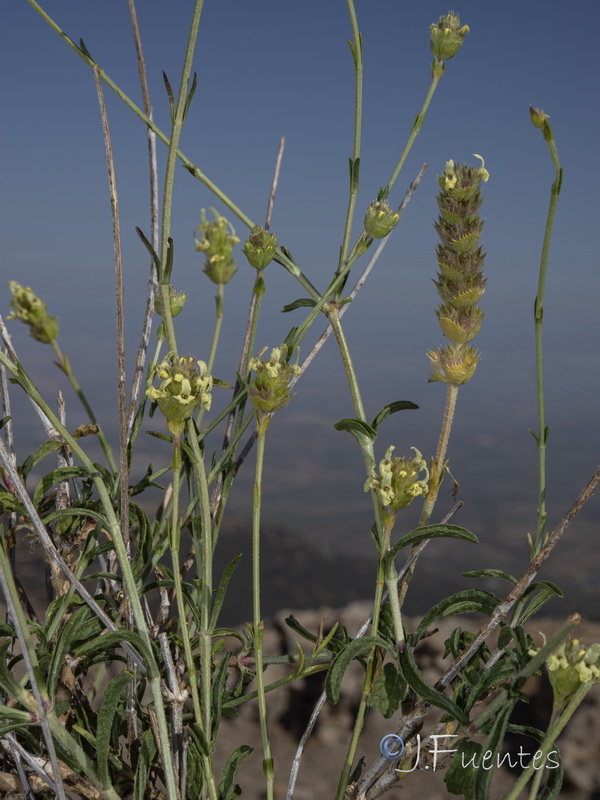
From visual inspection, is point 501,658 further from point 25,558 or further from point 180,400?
point 25,558

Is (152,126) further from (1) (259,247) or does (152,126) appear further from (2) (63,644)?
(2) (63,644)

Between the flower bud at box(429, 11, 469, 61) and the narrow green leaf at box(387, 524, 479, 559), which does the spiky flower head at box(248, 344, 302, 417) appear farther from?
the flower bud at box(429, 11, 469, 61)

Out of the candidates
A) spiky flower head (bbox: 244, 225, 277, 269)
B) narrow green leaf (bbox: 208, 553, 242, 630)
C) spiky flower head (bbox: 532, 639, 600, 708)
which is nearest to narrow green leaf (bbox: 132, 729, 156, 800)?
narrow green leaf (bbox: 208, 553, 242, 630)

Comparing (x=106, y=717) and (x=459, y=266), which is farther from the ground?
(x=459, y=266)

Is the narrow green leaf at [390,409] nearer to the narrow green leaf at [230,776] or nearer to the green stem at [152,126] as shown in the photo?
the green stem at [152,126]

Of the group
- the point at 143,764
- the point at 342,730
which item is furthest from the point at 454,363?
the point at 342,730

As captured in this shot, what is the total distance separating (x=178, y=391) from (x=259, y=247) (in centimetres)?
22

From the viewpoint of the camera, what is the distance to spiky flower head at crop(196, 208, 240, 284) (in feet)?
2.68

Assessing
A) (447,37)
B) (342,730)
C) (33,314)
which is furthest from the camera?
(342,730)

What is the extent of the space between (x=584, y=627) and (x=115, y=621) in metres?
1.20

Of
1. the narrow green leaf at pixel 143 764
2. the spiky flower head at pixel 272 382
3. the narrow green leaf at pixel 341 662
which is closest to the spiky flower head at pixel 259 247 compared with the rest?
the spiky flower head at pixel 272 382

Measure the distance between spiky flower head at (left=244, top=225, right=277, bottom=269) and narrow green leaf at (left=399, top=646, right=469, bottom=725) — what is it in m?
0.49

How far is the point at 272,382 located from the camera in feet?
2.52

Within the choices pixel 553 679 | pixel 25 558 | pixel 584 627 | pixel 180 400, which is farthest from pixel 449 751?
pixel 25 558
